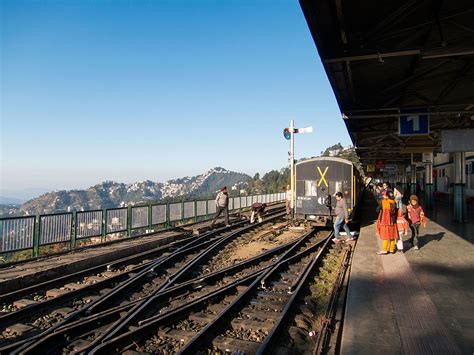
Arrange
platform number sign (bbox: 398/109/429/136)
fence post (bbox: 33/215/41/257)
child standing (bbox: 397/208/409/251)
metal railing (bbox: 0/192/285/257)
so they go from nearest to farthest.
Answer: child standing (bbox: 397/208/409/251) → metal railing (bbox: 0/192/285/257) → fence post (bbox: 33/215/41/257) → platform number sign (bbox: 398/109/429/136)

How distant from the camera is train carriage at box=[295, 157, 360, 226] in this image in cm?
1399

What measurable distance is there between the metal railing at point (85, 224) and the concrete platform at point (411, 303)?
921cm

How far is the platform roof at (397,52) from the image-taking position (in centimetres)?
724

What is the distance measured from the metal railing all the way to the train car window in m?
6.99

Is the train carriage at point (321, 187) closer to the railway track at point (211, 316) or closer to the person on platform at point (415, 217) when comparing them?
the person on platform at point (415, 217)

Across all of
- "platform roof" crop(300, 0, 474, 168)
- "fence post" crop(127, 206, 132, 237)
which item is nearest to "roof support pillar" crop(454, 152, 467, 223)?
"platform roof" crop(300, 0, 474, 168)

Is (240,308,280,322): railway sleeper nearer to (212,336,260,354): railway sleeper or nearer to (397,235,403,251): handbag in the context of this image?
(212,336,260,354): railway sleeper

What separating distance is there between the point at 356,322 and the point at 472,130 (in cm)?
1116

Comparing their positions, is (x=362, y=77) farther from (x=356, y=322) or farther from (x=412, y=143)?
(x=412, y=143)

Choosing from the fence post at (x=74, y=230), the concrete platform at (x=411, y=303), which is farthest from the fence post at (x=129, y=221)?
the concrete platform at (x=411, y=303)

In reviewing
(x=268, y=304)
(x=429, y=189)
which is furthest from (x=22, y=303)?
(x=429, y=189)

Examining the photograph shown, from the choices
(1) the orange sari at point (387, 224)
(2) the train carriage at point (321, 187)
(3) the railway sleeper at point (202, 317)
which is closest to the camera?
(3) the railway sleeper at point (202, 317)

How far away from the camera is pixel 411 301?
18.9 feet

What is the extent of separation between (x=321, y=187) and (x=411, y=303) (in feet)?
29.1
